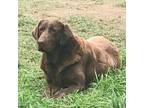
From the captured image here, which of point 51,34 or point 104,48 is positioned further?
point 104,48

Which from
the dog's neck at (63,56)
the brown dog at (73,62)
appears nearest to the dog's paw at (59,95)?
the brown dog at (73,62)

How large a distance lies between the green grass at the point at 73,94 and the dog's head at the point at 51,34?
0.05 meters

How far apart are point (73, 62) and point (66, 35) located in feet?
0.50

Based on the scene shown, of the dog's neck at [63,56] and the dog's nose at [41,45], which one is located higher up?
the dog's nose at [41,45]

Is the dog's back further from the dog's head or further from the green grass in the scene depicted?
the dog's head

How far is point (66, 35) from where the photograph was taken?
14.5ft

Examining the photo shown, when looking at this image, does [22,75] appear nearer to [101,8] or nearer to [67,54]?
[67,54]

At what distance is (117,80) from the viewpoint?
14.6ft

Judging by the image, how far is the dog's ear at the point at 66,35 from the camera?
4.41m

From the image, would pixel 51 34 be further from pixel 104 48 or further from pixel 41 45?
pixel 104 48

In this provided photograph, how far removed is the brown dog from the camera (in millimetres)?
4445

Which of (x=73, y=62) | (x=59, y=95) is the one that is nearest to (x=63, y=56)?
(x=73, y=62)

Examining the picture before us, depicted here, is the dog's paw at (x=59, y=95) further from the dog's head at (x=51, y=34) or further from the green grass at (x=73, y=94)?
the dog's head at (x=51, y=34)

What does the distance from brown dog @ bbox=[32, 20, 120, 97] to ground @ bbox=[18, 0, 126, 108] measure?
0.03 m
